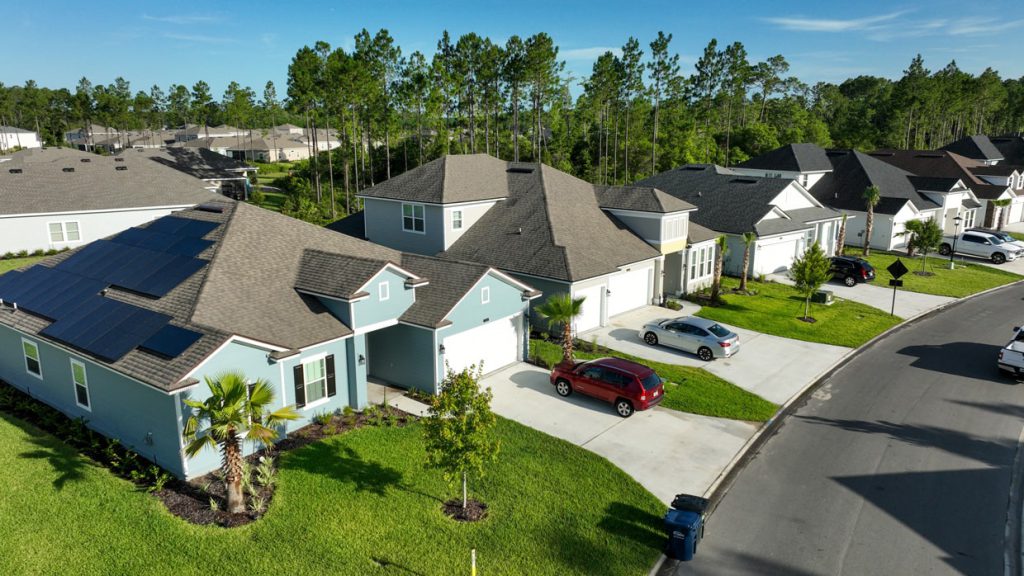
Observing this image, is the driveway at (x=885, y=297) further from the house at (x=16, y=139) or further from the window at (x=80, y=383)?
the house at (x=16, y=139)

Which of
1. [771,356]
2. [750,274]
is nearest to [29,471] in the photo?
[771,356]

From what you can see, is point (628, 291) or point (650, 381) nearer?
point (650, 381)

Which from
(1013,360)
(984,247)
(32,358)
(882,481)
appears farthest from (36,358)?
A: (984,247)

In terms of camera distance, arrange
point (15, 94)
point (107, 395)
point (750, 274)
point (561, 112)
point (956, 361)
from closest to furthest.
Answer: point (107, 395) → point (956, 361) → point (750, 274) → point (561, 112) → point (15, 94)

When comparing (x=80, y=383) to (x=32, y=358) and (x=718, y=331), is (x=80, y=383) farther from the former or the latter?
(x=718, y=331)

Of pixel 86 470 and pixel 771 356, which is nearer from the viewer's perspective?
pixel 86 470

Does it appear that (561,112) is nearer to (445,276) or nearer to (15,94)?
(445,276)

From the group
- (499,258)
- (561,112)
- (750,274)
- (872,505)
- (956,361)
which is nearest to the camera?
(872,505)
